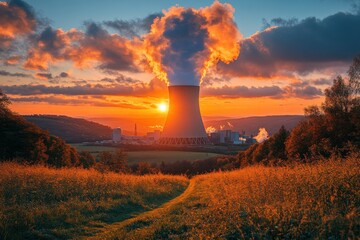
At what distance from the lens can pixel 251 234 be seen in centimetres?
542

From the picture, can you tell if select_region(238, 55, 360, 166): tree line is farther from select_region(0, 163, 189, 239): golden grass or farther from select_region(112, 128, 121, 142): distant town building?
select_region(112, 128, 121, 142): distant town building

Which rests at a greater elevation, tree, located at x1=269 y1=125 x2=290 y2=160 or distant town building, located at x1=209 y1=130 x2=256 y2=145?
tree, located at x1=269 y1=125 x2=290 y2=160

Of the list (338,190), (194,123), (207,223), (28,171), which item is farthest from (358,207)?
(194,123)

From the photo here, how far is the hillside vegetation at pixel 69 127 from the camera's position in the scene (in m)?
112

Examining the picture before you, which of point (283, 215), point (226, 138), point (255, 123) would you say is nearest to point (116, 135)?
point (226, 138)

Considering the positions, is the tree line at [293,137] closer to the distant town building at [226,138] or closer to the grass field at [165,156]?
the grass field at [165,156]

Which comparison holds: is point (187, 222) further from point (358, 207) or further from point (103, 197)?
point (103, 197)

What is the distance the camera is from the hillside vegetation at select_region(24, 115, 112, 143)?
112 metres

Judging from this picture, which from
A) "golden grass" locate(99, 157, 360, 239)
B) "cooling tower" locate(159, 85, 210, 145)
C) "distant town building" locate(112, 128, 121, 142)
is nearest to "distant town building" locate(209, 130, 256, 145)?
"distant town building" locate(112, 128, 121, 142)

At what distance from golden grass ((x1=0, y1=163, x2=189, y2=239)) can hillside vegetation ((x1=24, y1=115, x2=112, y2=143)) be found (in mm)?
96806

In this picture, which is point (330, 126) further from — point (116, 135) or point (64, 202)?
point (116, 135)

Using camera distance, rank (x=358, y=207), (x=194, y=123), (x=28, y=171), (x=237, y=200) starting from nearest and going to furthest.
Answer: (x=358, y=207)
(x=237, y=200)
(x=28, y=171)
(x=194, y=123)

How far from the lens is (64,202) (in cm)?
910

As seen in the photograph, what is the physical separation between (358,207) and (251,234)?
1.86 m
